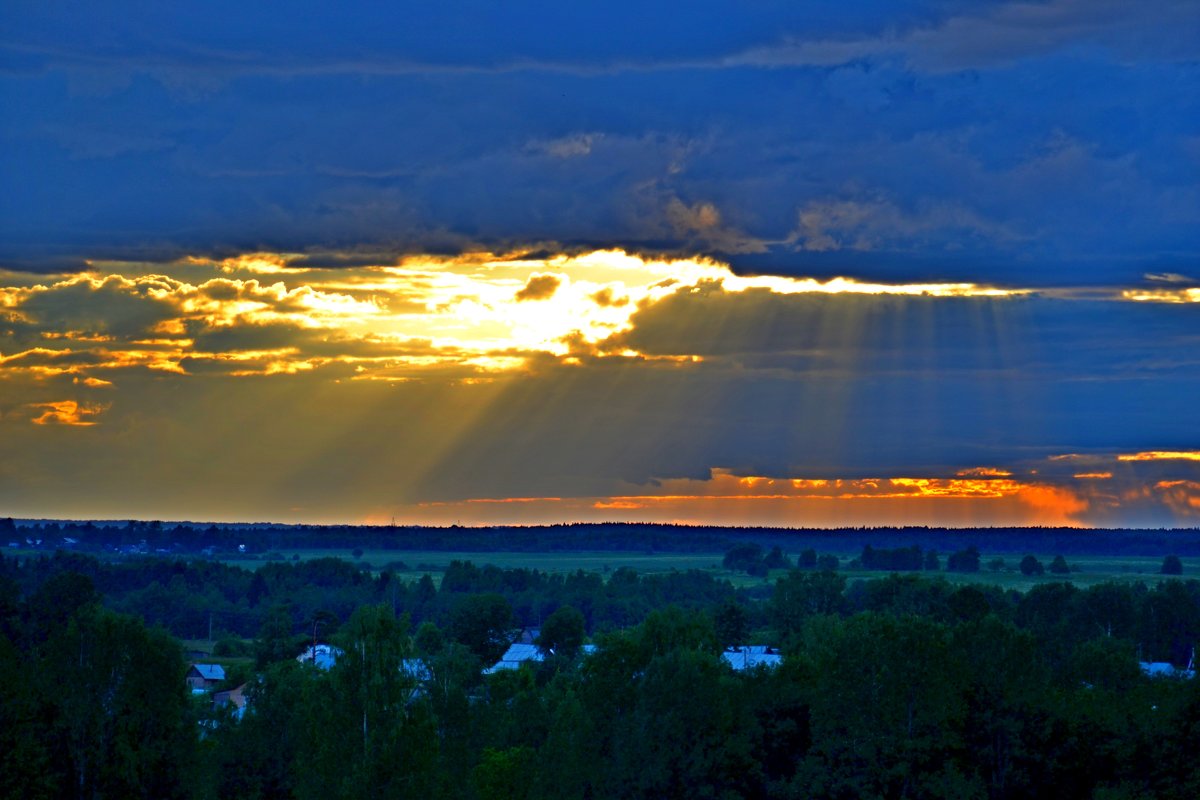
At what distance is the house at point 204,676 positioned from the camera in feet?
456

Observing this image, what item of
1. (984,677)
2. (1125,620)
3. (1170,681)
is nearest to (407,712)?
(984,677)

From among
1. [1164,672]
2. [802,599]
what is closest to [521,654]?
[802,599]

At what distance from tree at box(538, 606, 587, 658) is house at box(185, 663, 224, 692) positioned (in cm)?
3129

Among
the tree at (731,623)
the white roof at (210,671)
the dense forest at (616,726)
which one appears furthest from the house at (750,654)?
the white roof at (210,671)

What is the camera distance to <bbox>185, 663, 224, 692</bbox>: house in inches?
5477

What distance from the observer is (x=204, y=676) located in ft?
474

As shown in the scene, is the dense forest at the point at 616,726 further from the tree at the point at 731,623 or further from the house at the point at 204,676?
the tree at the point at 731,623

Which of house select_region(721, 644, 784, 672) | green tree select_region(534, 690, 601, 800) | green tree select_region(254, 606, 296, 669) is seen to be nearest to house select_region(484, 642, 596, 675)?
house select_region(721, 644, 784, 672)

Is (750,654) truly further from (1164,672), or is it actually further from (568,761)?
(568,761)

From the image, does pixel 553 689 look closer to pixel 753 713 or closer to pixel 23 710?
pixel 753 713

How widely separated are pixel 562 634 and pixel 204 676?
36090 mm

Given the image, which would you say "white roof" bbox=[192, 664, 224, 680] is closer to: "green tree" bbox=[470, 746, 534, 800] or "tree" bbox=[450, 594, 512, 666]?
"tree" bbox=[450, 594, 512, 666]

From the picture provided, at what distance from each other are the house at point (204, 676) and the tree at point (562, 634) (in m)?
31.3

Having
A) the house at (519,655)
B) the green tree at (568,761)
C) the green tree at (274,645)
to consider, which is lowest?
the house at (519,655)
